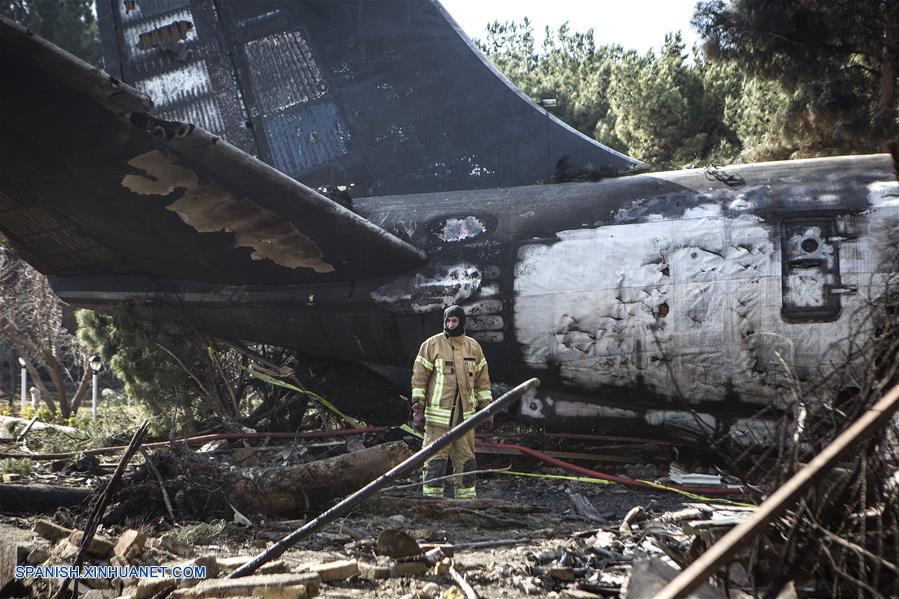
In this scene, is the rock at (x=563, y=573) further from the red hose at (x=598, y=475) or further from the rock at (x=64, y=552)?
the red hose at (x=598, y=475)

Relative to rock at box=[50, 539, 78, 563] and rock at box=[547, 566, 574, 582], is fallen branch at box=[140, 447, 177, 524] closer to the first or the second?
rock at box=[50, 539, 78, 563]

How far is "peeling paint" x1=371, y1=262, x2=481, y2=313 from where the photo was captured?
777 centimetres

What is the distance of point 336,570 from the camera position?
3.97 meters

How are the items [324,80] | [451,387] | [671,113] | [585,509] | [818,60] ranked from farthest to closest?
[671,113] < [818,60] < [324,80] < [451,387] < [585,509]

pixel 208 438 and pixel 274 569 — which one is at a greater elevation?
pixel 274 569

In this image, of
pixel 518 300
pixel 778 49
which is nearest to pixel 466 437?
pixel 518 300

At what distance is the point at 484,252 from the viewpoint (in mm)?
7777

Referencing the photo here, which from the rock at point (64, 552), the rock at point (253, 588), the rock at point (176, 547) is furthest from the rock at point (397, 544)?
the rock at point (64, 552)

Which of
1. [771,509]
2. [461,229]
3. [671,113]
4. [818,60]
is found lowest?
[771,509]

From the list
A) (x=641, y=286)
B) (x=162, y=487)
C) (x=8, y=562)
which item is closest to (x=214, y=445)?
(x=162, y=487)

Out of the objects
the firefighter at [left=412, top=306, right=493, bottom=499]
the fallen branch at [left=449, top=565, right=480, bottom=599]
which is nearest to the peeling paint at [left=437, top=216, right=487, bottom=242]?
the firefighter at [left=412, top=306, right=493, bottom=499]

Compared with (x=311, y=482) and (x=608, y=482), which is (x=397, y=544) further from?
(x=608, y=482)

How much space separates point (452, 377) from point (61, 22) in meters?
21.9

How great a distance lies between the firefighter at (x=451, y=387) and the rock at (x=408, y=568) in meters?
2.76
